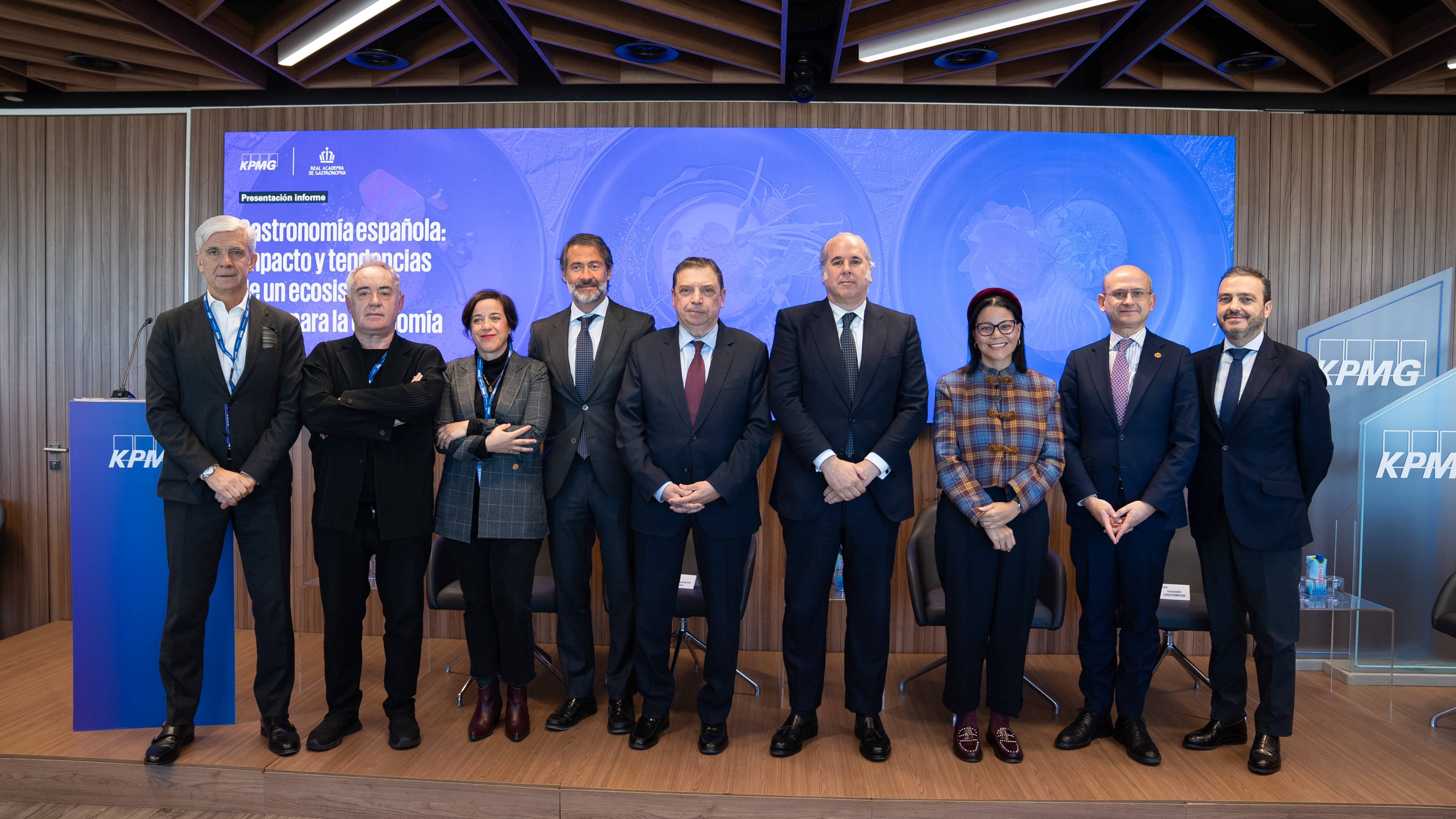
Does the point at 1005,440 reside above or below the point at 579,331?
below

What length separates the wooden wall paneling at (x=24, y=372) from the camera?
4777mm

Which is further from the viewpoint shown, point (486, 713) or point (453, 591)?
point (453, 591)

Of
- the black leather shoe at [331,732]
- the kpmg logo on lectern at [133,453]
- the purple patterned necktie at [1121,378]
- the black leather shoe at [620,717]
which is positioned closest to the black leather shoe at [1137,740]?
the purple patterned necktie at [1121,378]

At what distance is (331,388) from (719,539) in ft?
5.40

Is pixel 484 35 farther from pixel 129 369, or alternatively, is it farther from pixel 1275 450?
pixel 1275 450

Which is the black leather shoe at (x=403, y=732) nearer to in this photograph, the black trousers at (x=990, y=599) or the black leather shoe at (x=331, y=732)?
the black leather shoe at (x=331, y=732)

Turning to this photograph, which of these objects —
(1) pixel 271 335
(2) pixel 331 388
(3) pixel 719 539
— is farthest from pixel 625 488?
(1) pixel 271 335

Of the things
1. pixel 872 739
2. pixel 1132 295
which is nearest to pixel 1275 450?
pixel 1132 295

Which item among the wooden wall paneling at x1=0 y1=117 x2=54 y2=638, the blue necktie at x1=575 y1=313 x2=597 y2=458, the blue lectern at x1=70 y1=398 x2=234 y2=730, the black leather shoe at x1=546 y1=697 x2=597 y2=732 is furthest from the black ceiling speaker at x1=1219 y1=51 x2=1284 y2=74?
the wooden wall paneling at x1=0 y1=117 x2=54 y2=638

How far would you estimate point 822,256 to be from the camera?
3109 millimetres

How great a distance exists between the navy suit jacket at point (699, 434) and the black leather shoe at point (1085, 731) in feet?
5.08

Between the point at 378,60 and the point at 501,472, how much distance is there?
2818mm

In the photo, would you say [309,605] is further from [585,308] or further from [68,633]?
[585,308]

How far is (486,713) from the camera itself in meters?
3.16
